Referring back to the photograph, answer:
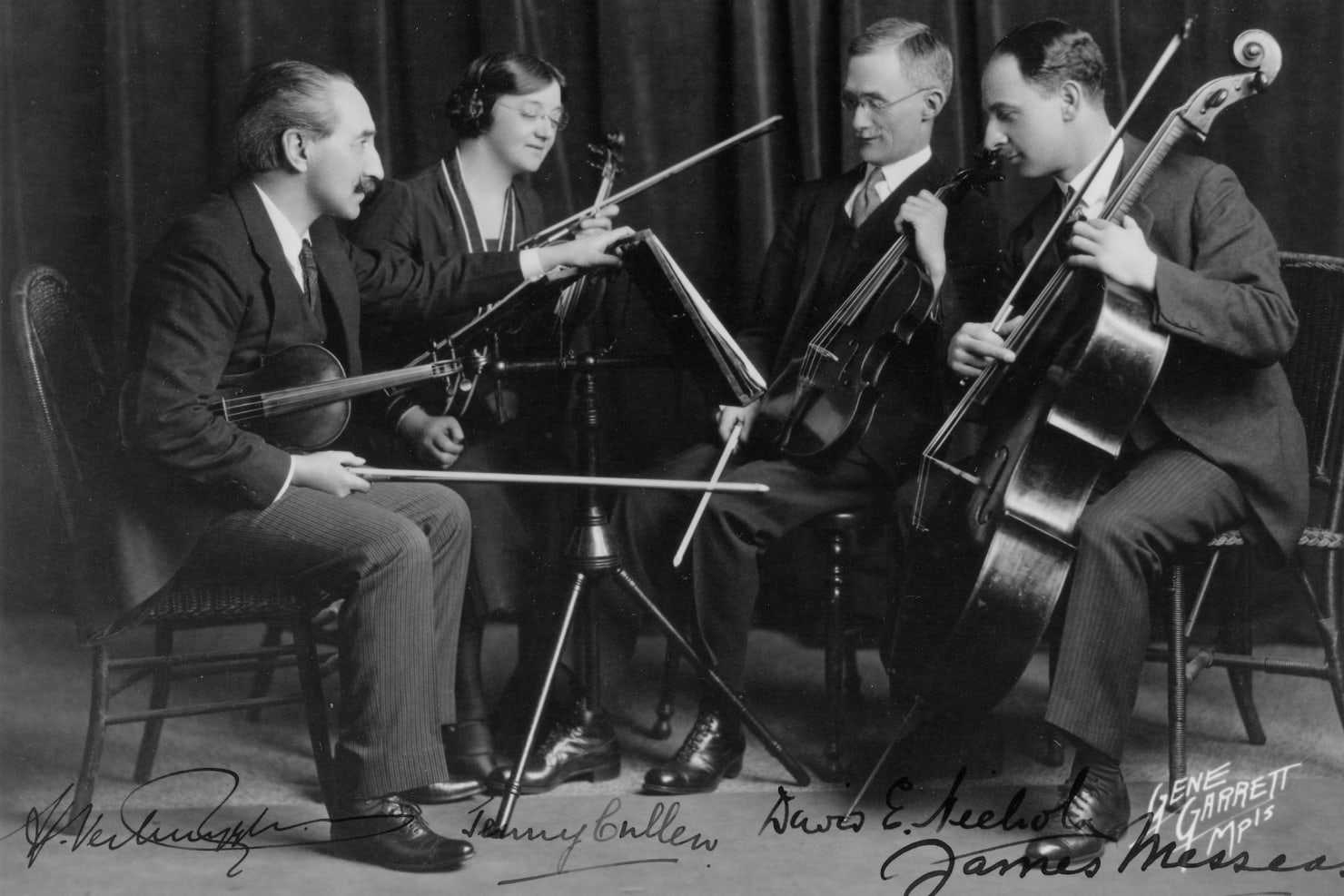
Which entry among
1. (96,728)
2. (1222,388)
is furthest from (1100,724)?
(96,728)

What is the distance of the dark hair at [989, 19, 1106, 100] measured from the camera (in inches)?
101

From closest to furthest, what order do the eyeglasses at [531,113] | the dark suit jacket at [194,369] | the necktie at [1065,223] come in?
the dark suit jacket at [194,369], the necktie at [1065,223], the eyeglasses at [531,113]

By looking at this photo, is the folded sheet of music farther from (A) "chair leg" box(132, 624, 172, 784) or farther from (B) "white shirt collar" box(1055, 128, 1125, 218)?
(A) "chair leg" box(132, 624, 172, 784)

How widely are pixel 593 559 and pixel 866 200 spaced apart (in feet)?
3.45

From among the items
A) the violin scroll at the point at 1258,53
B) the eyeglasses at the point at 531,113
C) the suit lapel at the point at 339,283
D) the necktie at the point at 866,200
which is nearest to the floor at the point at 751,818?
the suit lapel at the point at 339,283

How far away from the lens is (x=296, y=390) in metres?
2.37

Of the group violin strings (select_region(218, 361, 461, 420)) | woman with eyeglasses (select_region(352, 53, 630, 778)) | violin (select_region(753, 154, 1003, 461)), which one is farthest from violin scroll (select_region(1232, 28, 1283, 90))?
violin strings (select_region(218, 361, 461, 420))

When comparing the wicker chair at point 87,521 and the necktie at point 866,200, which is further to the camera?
the necktie at point 866,200

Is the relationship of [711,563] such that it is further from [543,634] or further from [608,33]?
[608,33]

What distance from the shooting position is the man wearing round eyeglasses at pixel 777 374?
2672 millimetres

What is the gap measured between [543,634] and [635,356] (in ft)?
2.11
